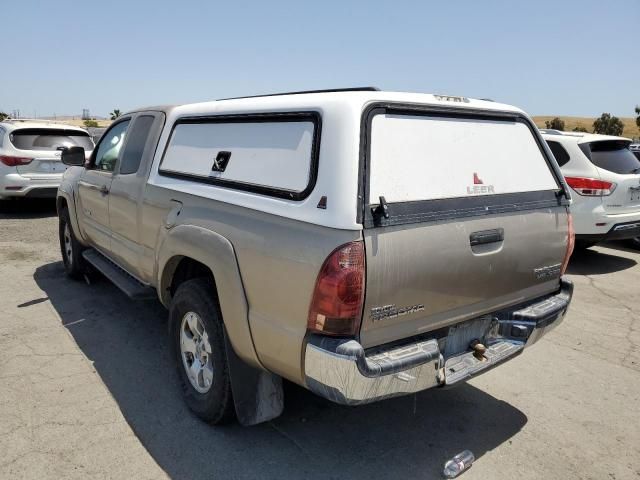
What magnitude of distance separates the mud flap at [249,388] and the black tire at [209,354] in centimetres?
7

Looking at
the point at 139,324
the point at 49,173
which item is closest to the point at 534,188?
the point at 139,324

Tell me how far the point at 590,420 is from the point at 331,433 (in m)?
1.68

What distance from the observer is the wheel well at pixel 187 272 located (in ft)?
10.5

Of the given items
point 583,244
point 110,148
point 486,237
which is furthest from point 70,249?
point 583,244

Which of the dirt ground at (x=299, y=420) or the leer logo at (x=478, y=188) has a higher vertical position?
the leer logo at (x=478, y=188)

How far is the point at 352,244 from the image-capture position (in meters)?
2.17

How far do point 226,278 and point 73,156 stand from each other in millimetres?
3241

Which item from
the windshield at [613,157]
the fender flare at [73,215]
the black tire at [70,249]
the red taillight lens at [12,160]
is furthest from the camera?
the red taillight lens at [12,160]

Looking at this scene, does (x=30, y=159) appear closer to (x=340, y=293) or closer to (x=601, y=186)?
(x=340, y=293)

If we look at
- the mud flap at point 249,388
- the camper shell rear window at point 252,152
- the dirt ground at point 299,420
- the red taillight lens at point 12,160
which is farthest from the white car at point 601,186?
the red taillight lens at point 12,160

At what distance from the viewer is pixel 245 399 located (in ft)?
9.07

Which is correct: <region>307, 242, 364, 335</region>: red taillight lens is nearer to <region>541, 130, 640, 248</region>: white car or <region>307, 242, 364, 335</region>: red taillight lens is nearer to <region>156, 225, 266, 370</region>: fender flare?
<region>156, 225, 266, 370</region>: fender flare

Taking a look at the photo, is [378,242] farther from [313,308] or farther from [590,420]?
[590,420]

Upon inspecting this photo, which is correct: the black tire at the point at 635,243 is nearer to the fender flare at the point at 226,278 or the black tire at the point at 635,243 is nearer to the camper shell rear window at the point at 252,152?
the camper shell rear window at the point at 252,152
